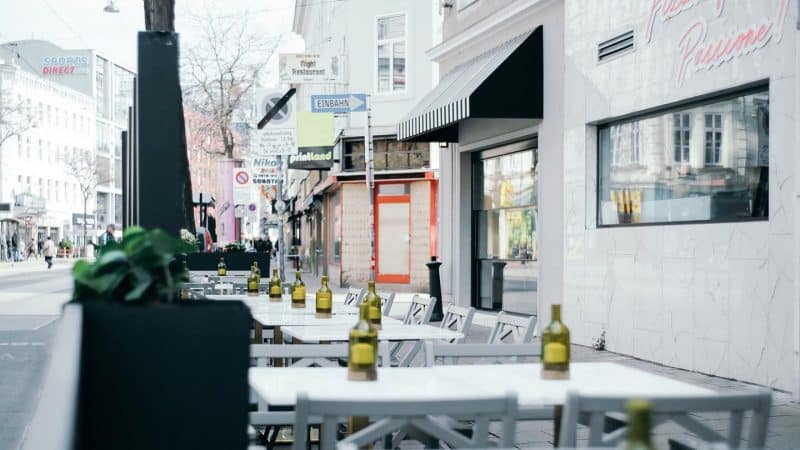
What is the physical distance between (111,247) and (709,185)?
782 cm

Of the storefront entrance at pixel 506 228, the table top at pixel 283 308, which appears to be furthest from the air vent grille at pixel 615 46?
the table top at pixel 283 308

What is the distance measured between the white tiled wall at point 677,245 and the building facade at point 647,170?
2cm

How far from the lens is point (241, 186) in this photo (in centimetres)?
2984

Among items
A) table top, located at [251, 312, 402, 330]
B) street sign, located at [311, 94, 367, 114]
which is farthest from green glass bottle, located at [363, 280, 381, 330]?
street sign, located at [311, 94, 367, 114]

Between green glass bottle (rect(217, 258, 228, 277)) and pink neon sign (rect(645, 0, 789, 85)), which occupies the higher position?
pink neon sign (rect(645, 0, 789, 85))

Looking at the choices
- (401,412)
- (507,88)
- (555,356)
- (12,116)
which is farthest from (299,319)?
(12,116)

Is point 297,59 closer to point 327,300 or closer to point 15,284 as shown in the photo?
point 327,300

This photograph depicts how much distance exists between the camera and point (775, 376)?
331 inches

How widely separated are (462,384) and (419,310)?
4.91 meters

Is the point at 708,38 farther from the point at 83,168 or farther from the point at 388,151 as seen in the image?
the point at 83,168

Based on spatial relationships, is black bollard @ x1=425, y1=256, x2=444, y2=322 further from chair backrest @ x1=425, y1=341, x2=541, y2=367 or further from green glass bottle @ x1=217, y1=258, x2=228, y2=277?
chair backrest @ x1=425, y1=341, x2=541, y2=367

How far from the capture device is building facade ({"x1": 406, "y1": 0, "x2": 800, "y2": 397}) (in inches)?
338

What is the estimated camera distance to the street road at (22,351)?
723cm

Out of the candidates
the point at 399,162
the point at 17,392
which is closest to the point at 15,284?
the point at 399,162
